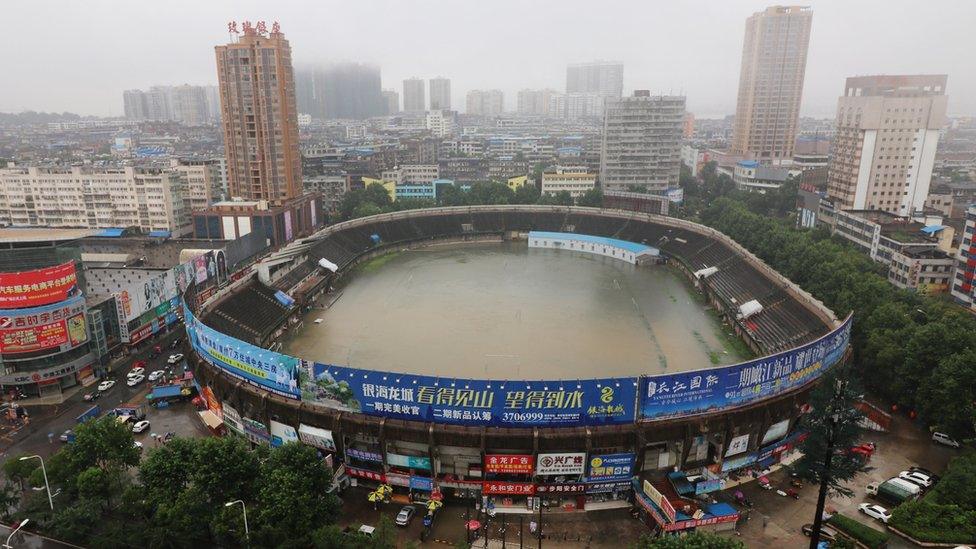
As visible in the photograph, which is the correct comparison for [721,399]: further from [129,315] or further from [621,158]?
[621,158]

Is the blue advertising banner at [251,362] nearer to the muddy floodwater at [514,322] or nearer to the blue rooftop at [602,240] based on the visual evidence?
the muddy floodwater at [514,322]

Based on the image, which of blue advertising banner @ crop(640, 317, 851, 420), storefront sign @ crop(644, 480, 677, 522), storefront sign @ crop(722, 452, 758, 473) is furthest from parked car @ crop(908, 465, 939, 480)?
storefront sign @ crop(644, 480, 677, 522)

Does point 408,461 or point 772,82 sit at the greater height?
point 772,82

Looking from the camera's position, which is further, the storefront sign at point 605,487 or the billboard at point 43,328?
the billboard at point 43,328

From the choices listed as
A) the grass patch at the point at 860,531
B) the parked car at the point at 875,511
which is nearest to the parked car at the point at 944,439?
the parked car at the point at 875,511

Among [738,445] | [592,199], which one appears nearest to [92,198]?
[592,199]

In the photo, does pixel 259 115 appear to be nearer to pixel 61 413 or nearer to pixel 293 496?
pixel 61 413
